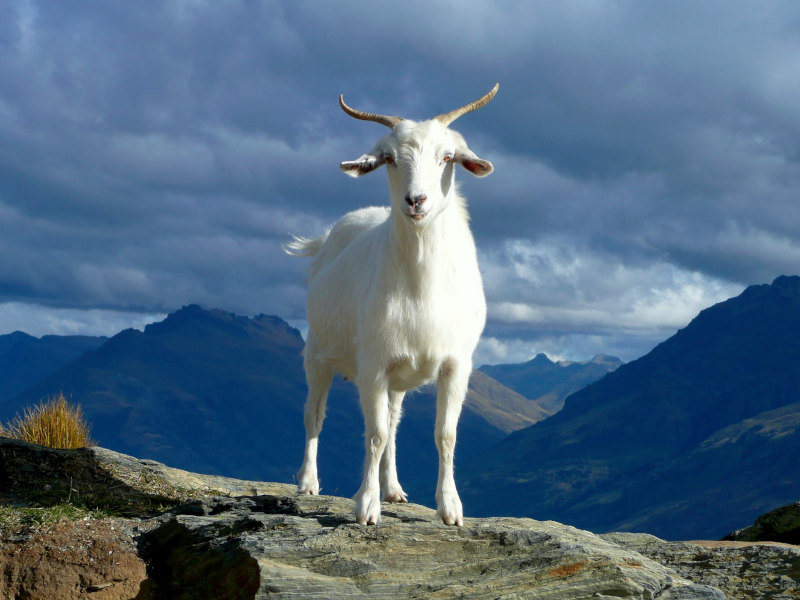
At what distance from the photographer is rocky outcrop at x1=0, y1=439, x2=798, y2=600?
7.58 metres

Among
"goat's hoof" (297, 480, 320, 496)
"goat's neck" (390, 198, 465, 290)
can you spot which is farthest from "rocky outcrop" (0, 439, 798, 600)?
"goat's neck" (390, 198, 465, 290)

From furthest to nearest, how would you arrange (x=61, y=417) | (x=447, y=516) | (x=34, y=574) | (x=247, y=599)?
(x=61, y=417), (x=34, y=574), (x=447, y=516), (x=247, y=599)

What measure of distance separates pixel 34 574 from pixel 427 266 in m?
5.86

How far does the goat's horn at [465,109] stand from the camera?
8998 millimetres

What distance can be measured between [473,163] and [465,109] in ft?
2.44

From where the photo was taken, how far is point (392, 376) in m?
9.02

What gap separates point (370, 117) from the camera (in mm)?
9328

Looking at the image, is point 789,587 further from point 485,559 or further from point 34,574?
point 34,574

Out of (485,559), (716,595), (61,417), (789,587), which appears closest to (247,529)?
(485,559)

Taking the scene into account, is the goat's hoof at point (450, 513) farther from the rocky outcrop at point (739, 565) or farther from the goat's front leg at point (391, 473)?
the rocky outcrop at point (739, 565)

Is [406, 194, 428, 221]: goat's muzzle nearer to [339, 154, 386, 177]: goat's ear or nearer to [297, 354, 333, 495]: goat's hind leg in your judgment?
[339, 154, 386, 177]: goat's ear

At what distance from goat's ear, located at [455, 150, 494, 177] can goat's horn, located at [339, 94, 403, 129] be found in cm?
79

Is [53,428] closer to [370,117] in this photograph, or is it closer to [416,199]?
[370,117]

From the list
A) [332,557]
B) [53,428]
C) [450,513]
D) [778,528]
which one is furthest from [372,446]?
[53,428]
